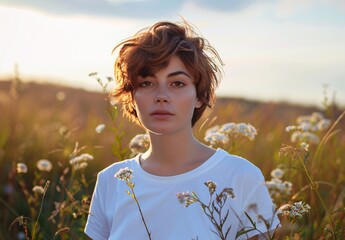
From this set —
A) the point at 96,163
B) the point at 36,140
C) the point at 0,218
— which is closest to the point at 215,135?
the point at 0,218

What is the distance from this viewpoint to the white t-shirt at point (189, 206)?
3.03m

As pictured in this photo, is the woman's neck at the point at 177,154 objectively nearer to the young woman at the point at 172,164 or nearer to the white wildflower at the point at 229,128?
the young woman at the point at 172,164

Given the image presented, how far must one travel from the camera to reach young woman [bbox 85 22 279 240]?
304 centimetres

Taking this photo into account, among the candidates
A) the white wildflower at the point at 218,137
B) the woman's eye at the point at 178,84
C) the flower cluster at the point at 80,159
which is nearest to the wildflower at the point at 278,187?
the white wildflower at the point at 218,137

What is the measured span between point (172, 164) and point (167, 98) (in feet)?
1.35

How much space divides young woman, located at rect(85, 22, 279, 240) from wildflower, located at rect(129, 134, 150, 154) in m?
0.28

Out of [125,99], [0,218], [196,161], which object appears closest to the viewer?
[196,161]

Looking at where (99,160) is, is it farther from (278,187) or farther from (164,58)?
(164,58)

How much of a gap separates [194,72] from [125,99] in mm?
597

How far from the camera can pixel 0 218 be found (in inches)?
223

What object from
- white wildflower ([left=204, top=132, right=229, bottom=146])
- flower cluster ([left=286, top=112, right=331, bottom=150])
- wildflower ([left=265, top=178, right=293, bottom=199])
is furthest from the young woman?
flower cluster ([left=286, top=112, right=331, bottom=150])

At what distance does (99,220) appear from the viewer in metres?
3.52

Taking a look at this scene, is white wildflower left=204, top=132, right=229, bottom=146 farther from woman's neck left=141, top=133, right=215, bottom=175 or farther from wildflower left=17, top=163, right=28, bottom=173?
wildflower left=17, top=163, right=28, bottom=173

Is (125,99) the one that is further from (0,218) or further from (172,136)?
(0,218)
